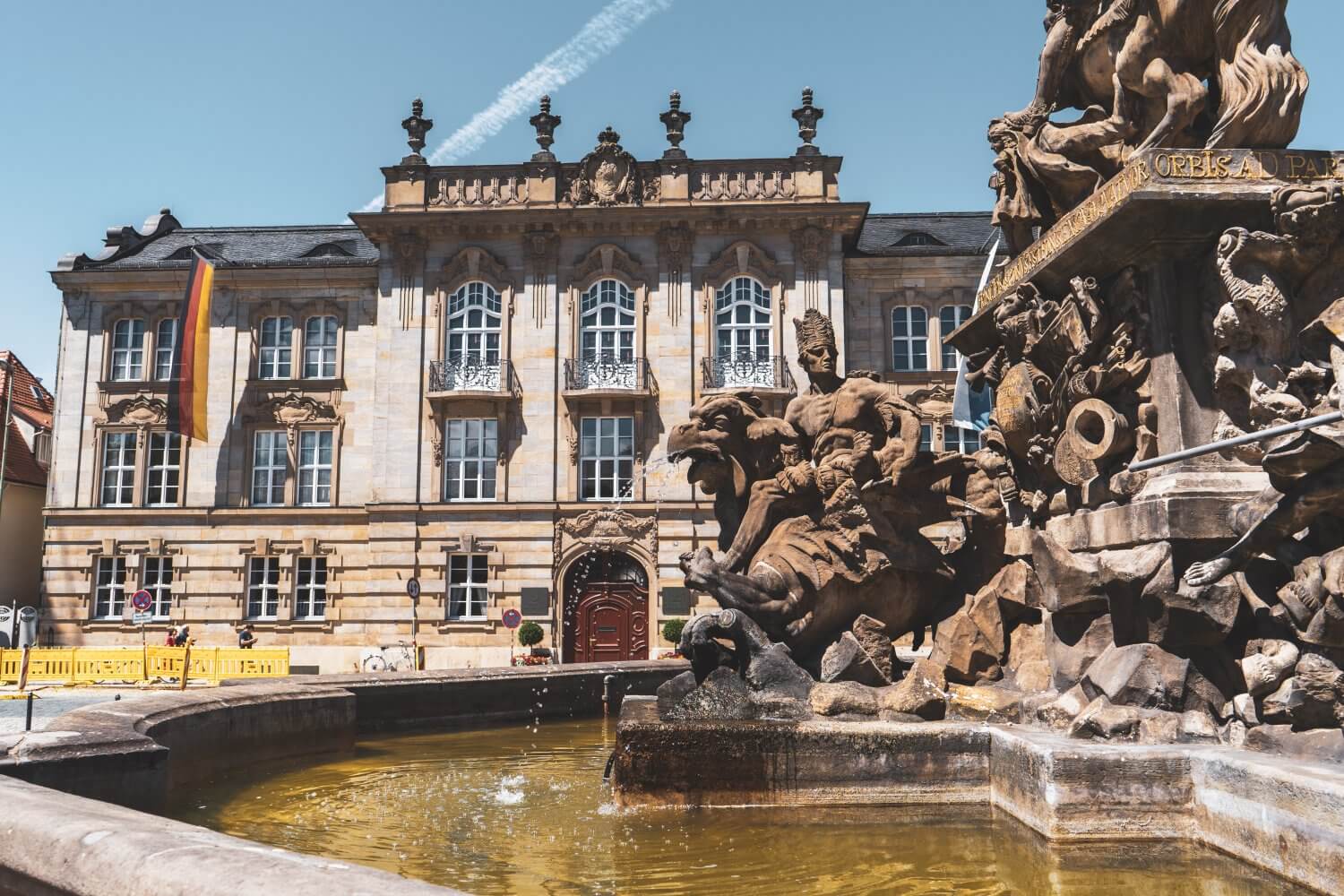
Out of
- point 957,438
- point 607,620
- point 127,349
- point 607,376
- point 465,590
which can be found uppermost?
point 127,349

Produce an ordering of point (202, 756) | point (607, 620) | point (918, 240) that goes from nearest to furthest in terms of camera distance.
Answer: point (202, 756) → point (607, 620) → point (918, 240)

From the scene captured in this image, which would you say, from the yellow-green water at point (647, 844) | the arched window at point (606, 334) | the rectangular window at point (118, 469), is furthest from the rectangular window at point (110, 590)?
the yellow-green water at point (647, 844)

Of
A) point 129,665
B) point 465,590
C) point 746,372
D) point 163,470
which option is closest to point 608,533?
point 465,590

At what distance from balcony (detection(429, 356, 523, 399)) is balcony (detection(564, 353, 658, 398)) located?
161cm

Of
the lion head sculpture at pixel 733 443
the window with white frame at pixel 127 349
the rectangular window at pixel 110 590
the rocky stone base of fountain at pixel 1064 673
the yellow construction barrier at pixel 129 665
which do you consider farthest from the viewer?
the window with white frame at pixel 127 349

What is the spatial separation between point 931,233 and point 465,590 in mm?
18286

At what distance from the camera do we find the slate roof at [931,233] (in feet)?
108

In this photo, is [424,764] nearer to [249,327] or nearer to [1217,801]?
[1217,801]

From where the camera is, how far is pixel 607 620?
31.2m

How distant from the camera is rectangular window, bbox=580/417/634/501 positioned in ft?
103

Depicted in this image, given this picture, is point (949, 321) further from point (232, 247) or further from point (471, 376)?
point (232, 247)

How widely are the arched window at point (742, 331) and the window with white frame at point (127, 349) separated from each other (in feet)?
58.2

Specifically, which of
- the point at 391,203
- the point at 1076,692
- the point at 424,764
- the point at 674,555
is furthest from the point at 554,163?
the point at 1076,692

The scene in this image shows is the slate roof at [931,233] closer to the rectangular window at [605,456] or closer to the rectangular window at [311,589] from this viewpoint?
the rectangular window at [605,456]
